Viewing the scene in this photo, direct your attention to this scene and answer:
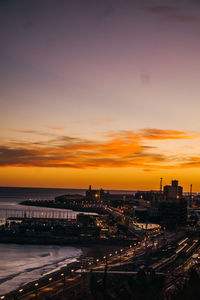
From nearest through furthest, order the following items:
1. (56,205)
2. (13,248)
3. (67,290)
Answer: (67,290), (13,248), (56,205)

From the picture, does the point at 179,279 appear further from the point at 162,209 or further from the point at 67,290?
the point at 162,209

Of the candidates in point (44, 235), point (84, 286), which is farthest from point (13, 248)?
point (84, 286)

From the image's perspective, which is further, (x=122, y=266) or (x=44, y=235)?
(x=44, y=235)

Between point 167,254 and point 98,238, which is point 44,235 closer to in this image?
point 98,238

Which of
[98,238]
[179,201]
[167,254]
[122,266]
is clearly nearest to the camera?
[122,266]

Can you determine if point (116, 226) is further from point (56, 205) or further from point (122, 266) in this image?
point (56, 205)

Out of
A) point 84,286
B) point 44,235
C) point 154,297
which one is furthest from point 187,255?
point 44,235

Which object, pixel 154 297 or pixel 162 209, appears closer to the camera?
pixel 154 297

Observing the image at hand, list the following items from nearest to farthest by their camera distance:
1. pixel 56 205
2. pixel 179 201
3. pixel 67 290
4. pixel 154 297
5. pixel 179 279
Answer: pixel 154 297, pixel 67 290, pixel 179 279, pixel 179 201, pixel 56 205

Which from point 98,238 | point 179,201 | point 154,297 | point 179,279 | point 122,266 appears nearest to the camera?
point 154,297
